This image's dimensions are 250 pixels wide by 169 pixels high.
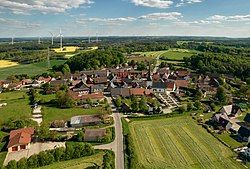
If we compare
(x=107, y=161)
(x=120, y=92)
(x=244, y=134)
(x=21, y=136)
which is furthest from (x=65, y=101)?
(x=244, y=134)

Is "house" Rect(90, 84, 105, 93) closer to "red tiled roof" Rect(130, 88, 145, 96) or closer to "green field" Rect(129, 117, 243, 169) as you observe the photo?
"red tiled roof" Rect(130, 88, 145, 96)

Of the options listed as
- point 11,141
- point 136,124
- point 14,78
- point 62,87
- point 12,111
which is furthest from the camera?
point 14,78

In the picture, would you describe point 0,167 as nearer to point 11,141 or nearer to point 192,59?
point 11,141

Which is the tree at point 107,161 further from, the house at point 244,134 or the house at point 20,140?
the house at point 244,134

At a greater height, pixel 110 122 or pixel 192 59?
pixel 192 59

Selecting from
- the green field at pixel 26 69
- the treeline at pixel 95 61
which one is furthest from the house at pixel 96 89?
the green field at pixel 26 69

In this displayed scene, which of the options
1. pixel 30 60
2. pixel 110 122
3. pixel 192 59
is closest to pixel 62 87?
pixel 110 122
